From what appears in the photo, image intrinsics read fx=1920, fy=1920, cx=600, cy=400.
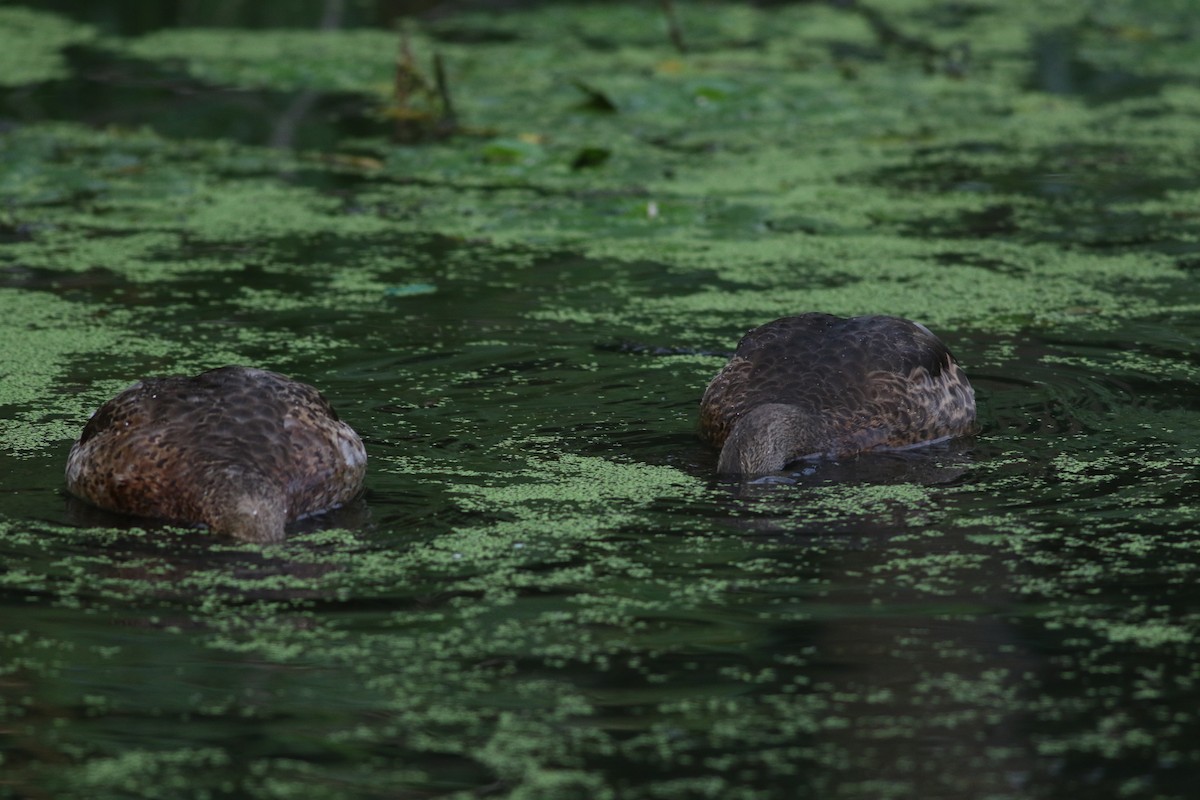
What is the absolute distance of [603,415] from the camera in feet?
23.6

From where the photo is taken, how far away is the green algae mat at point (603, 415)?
14.4 ft

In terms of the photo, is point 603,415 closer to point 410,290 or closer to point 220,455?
point 220,455

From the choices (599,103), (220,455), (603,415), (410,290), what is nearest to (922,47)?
(599,103)

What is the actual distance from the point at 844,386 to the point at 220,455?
2.33m

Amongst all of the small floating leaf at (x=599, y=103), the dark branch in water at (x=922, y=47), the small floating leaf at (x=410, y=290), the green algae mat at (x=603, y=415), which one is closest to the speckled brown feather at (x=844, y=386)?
the green algae mat at (x=603, y=415)

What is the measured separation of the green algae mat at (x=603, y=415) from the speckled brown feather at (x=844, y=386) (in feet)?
0.46

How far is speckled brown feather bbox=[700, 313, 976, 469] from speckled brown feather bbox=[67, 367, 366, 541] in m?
1.49

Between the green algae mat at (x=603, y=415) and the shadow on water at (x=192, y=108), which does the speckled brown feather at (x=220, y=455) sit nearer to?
the green algae mat at (x=603, y=415)

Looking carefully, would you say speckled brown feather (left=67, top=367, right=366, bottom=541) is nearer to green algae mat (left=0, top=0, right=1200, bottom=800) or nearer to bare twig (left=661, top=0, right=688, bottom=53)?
green algae mat (left=0, top=0, right=1200, bottom=800)

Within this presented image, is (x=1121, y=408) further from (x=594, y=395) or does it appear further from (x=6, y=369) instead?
(x=6, y=369)

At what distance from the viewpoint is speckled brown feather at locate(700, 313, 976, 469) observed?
6.90 m

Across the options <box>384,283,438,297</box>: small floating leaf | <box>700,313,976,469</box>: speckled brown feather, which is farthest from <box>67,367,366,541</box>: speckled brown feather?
<box>384,283,438,297</box>: small floating leaf

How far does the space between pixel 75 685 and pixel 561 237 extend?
5595 mm

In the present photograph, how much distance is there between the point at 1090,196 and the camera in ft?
35.5
